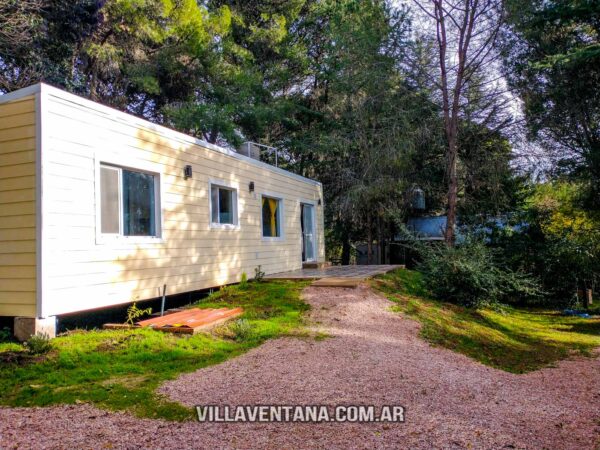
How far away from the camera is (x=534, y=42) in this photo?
13367mm

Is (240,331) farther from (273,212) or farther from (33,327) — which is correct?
(273,212)

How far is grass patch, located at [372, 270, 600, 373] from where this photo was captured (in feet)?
20.7

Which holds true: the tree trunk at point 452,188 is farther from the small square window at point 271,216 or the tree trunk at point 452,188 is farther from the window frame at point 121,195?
the window frame at point 121,195

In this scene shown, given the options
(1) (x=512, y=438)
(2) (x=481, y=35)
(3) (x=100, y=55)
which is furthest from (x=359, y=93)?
(1) (x=512, y=438)

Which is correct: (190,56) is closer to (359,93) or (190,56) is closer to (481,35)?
(359,93)

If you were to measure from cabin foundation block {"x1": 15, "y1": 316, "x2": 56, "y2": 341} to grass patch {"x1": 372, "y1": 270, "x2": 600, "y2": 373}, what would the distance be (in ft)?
16.0

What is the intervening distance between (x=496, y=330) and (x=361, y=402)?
605 cm

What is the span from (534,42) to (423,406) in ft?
45.0

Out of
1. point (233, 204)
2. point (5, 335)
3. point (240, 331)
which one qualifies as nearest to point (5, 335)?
point (5, 335)

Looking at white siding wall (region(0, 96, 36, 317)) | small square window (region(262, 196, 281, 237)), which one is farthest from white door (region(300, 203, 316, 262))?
white siding wall (region(0, 96, 36, 317))

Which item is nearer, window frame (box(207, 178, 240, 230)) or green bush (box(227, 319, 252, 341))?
green bush (box(227, 319, 252, 341))

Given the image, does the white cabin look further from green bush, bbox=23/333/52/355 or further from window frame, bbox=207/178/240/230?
green bush, bbox=23/333/52/355

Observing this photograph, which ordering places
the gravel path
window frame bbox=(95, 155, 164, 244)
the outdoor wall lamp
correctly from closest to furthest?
the gravel path < window frame bbox=(95, 155, 164, 244) < the outdoor wall lamp

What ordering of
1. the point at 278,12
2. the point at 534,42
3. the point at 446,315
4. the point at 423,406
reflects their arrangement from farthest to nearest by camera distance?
the point at 278,12 → the point at 534,42 → the point at 446,315 → the point at 423,406
